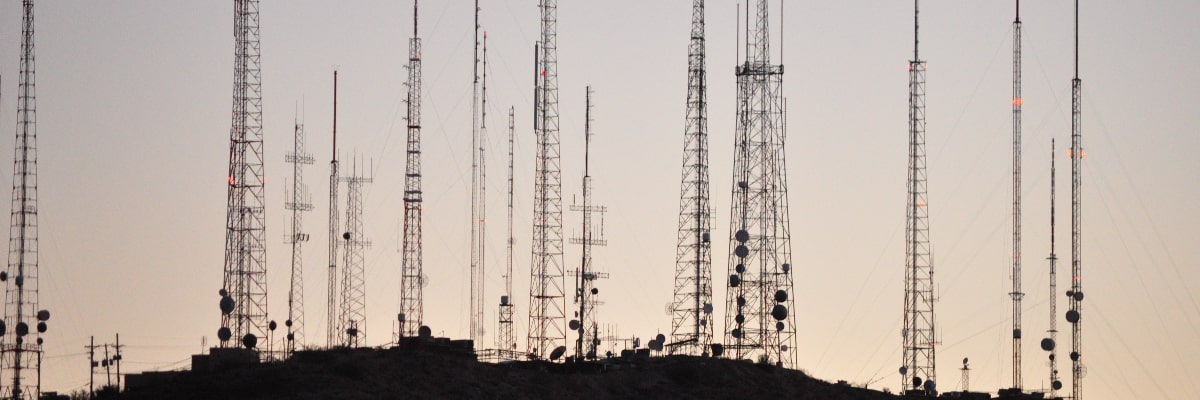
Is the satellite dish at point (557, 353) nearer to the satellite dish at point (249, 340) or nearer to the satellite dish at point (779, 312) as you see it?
the satellite dish at point (779, 312)

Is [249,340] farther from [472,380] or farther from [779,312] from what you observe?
[779,312]

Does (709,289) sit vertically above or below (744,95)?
below

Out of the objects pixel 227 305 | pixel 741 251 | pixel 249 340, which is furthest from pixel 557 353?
pixel 227 305

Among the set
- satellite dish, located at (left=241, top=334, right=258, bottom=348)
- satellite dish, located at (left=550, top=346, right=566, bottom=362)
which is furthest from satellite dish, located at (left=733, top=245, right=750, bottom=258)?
satellite dish, located at (left=241, top=334, right=258, bottom=348)

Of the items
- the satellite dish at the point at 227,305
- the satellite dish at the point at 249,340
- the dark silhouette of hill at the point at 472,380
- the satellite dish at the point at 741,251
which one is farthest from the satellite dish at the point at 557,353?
the satellite dish at the point at 227,305

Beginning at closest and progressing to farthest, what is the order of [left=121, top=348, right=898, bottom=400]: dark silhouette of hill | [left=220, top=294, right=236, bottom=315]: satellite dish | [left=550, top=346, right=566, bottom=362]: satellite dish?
1. [left=121, top=348, right=898, bottom=400]: dark silhouette of hill
2. [left=220, top=294, right=236, bottom=315]: satellite dish
3. [left=550, top=346, right=566, bottom=362]: satellite dish

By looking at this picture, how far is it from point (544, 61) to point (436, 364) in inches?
873

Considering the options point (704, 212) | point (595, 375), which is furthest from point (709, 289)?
point (595, 375)

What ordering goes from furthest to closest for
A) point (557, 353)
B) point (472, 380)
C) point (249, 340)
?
point (557, 353) → point (249, 340) → point (472, 380)

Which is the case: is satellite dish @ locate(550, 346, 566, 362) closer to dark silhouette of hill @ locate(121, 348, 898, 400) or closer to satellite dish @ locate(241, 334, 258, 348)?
dark silhouette of hill @ locate(121, 348, 898, 400)

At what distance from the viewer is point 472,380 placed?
11056 centimetres

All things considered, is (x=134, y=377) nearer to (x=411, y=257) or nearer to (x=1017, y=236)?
(x=411, y=257)

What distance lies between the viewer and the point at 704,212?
12650cm

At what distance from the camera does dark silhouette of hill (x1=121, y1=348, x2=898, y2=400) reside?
105250 millimetres
